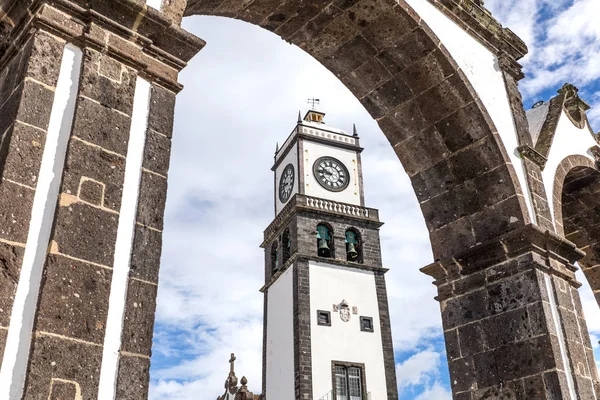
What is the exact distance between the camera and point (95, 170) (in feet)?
8.19

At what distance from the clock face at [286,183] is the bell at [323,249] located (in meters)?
2.76

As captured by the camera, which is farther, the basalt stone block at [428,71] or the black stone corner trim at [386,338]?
the black stone corner trim at [386,338]

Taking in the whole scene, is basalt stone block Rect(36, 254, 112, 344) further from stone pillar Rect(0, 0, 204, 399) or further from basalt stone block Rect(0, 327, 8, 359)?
basalt stone block Rect(0, 327, 8, 359)

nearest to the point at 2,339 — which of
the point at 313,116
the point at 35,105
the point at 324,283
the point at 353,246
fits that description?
the point at 35,105

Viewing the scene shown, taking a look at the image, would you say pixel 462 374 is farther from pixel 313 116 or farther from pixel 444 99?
pixel 313 116

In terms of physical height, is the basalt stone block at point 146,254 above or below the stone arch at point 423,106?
below

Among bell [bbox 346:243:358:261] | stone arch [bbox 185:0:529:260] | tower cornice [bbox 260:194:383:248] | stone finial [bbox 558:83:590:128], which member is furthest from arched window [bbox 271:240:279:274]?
stone arch [bbox 185:0:529:260]

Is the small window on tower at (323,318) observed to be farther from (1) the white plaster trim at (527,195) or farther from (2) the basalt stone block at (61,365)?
(2) the basalt stone block at (61,365)

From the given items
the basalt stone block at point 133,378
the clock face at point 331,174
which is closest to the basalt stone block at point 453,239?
the basalt stone block at point 133,378

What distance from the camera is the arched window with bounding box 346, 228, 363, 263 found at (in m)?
23.2

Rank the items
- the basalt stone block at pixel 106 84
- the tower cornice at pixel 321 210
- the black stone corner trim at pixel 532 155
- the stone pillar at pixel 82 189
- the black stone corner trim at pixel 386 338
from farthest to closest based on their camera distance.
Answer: the tower cornice at pixel 321 210
the black stone corner trim at pixel 386 338
the black stone corner trim at pixel 532 155
the basalt stone block at pixel 106 84
the stone pillar at pixel 82 189

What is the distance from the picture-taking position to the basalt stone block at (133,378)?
2.25 metres

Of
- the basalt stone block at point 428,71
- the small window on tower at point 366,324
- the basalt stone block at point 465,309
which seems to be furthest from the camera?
the small window on tower at point 366,324

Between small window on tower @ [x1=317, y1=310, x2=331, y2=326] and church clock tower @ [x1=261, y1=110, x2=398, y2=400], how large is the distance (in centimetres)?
3
